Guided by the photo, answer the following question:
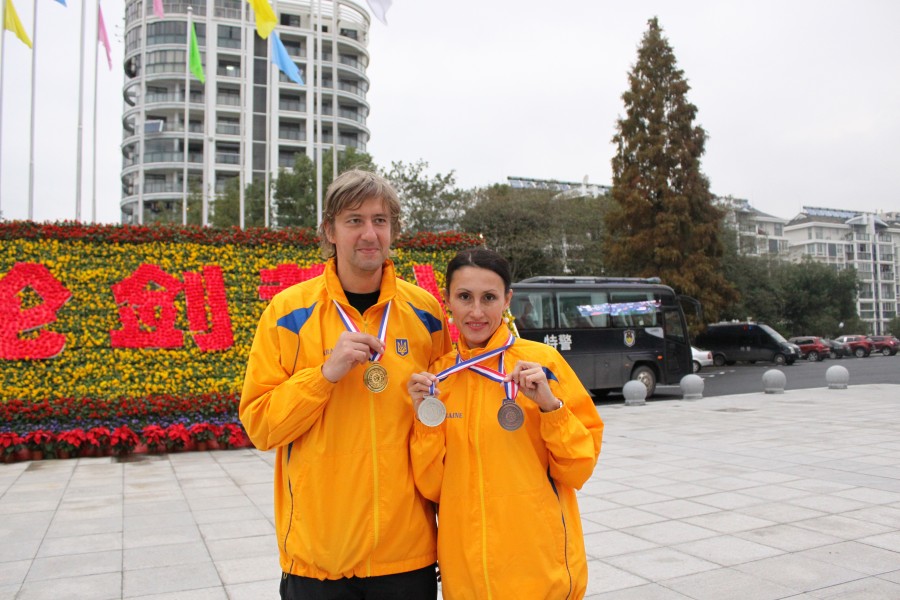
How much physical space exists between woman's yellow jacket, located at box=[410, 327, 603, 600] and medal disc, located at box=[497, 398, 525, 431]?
4 cm

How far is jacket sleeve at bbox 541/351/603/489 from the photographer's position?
1.85m

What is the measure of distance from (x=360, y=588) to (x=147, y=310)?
8.17 metres

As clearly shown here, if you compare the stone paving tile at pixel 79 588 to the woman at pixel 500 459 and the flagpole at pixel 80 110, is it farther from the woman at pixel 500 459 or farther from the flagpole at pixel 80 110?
the flagpole at pixel 80 110

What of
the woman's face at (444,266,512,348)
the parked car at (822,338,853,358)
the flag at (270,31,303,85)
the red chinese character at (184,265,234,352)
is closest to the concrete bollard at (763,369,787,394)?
the red chinese character at (184,265,234,352)

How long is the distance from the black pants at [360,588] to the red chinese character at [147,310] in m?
7.93

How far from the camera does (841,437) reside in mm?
8859

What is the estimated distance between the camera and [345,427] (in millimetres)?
1867

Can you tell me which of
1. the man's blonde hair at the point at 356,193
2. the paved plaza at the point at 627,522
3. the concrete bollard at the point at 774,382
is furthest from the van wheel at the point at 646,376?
the man's blonde hair at the point at 356,193

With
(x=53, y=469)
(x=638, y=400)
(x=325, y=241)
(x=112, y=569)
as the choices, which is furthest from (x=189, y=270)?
(x=638, y=400)

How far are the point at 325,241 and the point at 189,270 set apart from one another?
26.1ft

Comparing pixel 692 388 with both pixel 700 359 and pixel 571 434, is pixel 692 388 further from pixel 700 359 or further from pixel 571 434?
pixel 571 434

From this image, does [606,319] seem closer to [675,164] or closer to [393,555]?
[675,164]

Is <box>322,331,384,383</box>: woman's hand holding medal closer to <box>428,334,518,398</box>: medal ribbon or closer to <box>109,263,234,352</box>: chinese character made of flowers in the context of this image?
<box>428,334,518,398</box>: medal ribbon

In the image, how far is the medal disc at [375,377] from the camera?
6.06ft
